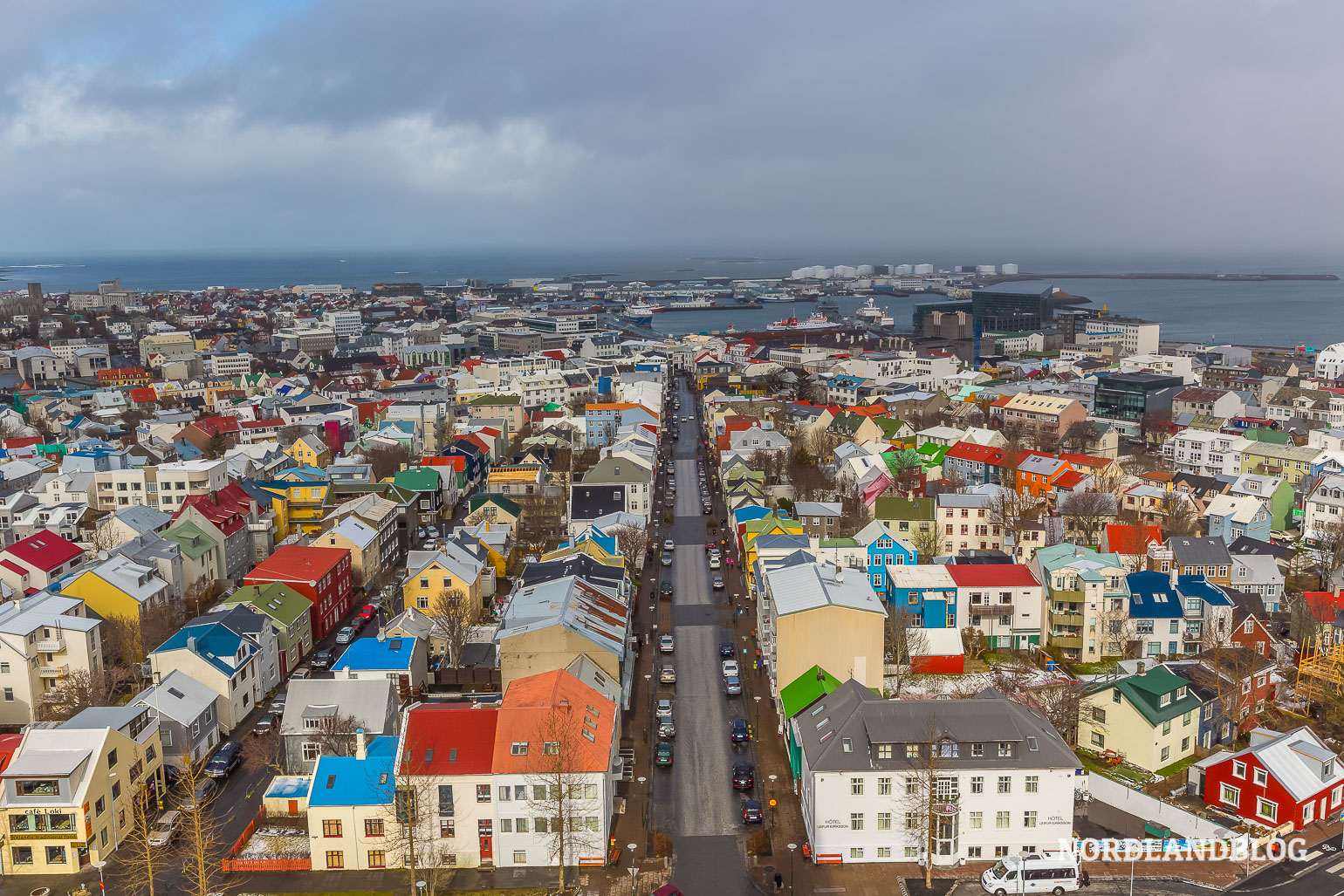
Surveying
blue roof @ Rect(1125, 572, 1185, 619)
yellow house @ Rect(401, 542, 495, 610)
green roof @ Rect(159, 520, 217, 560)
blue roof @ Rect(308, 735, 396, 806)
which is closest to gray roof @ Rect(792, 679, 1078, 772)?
blue roof @ Rect(308, 735, 396, 806)

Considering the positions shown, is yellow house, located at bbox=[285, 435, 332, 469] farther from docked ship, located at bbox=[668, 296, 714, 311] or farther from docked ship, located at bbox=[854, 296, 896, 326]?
docked ship, located at bbox=[668, 296, 714, 311]

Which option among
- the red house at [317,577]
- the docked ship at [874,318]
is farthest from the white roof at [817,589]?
the docked ship at [874,318]

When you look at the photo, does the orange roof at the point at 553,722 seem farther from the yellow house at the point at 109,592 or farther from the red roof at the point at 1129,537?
the red roof at the point at 1129,537

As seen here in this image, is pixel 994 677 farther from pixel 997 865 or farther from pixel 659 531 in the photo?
pixel 659 531

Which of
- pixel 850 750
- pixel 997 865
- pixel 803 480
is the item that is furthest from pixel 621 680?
pixel 803 480

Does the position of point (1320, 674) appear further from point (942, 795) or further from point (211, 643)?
point (211, 643)

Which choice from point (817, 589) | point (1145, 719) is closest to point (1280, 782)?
point (1145, 719)
